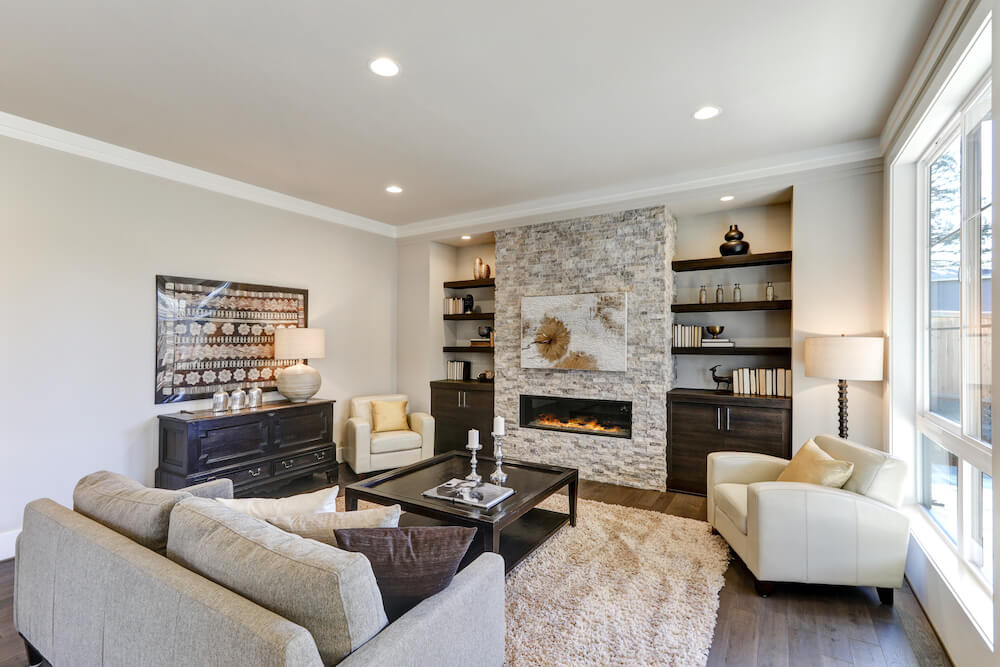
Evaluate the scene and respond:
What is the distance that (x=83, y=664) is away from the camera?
1.61 metres

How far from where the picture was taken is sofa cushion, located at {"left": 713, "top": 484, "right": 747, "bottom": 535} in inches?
110

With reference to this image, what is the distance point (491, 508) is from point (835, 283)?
3116 mm

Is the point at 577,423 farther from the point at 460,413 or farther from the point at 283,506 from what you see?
the point at 283,506

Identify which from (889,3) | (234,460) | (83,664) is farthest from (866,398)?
(234,460)

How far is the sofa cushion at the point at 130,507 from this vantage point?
1.64 meters

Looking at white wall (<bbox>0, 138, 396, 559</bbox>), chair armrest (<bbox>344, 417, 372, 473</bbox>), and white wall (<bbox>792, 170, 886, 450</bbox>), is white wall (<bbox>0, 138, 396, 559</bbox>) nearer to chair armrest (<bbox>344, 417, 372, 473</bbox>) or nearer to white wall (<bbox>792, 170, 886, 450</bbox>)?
chair armrest (<bbox>344, 417, 372, 473</bbox>)

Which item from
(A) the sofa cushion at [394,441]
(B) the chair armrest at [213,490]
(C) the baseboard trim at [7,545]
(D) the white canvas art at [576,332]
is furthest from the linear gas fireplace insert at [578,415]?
(C) the baseboard trim at [7,545]

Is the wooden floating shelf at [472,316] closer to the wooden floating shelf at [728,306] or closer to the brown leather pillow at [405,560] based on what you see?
the wooden floating shelf at [728,306]

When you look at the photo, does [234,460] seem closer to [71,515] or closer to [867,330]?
[71,515]

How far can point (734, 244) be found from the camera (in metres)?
4.40

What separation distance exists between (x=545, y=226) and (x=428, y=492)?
3.06 m

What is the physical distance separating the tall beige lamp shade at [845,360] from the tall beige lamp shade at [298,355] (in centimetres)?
406

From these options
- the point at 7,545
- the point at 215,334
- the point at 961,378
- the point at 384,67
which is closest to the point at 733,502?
the point at 961,378

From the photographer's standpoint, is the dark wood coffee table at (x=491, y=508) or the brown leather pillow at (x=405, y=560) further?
the dark wood coffee table at (x=491, y=508)
